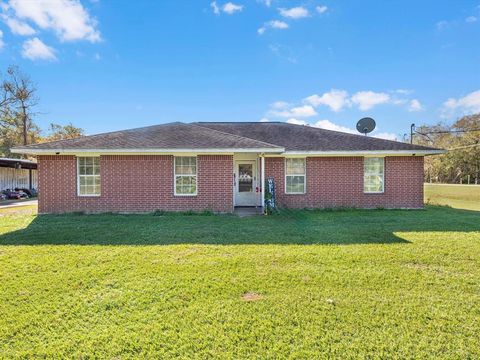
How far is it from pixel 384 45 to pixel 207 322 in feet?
61.4

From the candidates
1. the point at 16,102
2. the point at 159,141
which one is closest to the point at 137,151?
the point at 159,141

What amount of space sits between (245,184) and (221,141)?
301 cm

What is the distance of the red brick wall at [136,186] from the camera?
11578mm

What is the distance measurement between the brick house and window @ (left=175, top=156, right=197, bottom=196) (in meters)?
0.04

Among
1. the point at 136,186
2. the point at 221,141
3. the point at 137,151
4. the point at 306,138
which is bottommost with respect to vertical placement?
the point at 136,186

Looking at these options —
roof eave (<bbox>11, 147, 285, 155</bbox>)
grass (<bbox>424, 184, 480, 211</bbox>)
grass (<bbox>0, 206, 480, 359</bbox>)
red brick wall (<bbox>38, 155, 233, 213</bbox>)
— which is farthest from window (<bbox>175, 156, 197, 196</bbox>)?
grass (<bbox>424, 184, 480, 211</bbox>)

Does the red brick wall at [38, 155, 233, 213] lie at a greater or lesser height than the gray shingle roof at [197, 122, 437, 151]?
lesser

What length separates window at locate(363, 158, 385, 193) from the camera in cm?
1284

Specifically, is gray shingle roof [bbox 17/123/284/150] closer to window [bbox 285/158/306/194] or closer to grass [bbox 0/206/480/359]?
window [bbox 285/158/306/194]

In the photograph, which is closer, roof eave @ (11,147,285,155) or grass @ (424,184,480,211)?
roof eave @ (11,147,285,155)

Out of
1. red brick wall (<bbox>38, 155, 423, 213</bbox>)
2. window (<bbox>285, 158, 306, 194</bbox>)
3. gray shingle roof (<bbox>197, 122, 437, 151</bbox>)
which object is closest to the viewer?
red brick wall (<bbox>38, 155, 423, 213</bbox>)

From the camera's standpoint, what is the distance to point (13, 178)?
2417 cm

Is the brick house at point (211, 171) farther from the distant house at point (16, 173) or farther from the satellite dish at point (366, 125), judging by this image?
the distant house at point (16, 173)

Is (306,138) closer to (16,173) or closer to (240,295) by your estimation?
(240,295)
